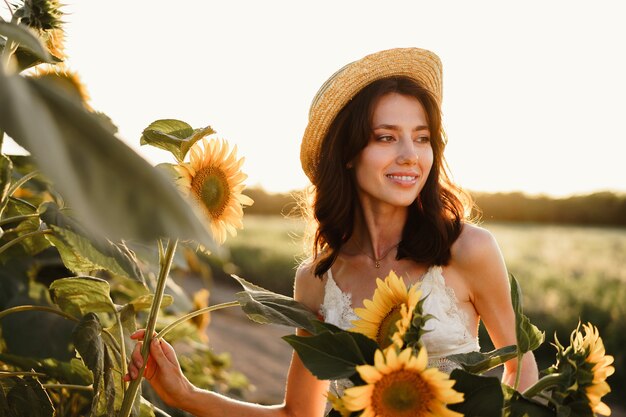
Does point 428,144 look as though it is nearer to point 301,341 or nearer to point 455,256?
point 455,256

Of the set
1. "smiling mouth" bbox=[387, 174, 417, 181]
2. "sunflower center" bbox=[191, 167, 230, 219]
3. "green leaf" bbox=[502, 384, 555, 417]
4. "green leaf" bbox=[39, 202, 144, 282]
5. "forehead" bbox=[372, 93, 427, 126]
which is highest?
"forehead" bbox=[372, 93, 427, 126]

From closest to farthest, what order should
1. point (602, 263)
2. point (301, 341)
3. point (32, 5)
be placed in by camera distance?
point (301, 341) < point (32, 5) < point (602, 263)

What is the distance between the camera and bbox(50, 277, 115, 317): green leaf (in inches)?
47.2

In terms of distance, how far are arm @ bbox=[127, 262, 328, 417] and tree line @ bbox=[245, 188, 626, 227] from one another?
2279 cm

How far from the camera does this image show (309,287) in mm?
2035

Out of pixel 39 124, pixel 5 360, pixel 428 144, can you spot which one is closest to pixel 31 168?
pixel 5 360

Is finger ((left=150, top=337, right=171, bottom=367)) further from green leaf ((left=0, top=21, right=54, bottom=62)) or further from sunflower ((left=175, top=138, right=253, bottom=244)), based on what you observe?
green leaf ((left=0, top=21, right=54, bottom=62))

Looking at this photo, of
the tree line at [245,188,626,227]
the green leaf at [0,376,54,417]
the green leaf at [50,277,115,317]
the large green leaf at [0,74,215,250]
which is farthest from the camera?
the tree line at [245,188,626,227]

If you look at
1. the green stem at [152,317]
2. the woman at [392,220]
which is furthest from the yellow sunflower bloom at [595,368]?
the woman at [392,220]

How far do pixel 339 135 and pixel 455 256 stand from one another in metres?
0.46

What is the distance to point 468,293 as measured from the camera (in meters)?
1.90

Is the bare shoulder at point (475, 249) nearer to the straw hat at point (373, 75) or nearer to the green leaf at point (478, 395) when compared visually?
the straw hat at point (373, 75)

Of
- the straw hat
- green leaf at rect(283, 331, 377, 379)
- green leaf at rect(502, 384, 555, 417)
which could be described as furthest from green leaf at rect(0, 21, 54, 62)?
the straw hat

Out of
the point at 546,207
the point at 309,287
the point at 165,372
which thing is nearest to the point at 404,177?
the point at 309,287
